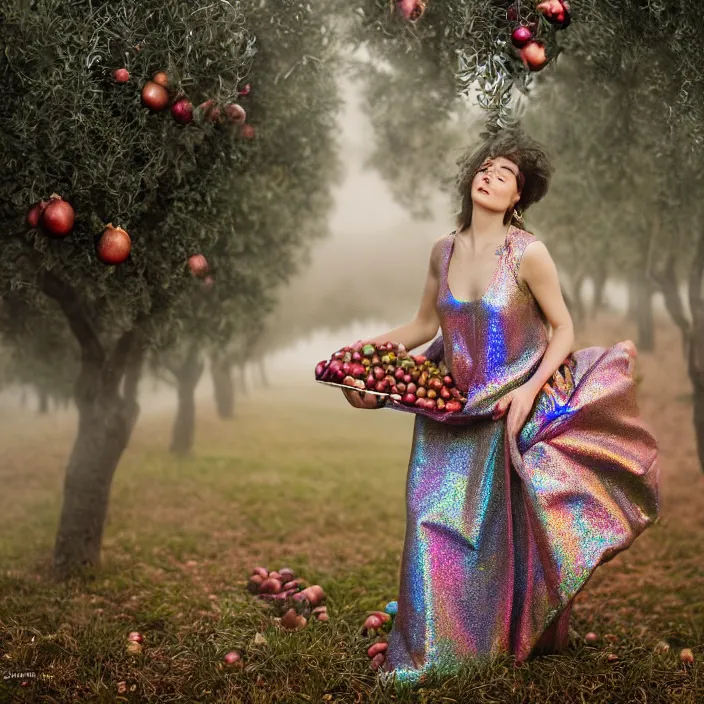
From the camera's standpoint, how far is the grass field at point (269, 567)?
3.57 meters

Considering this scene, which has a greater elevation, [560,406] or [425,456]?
[560,406]

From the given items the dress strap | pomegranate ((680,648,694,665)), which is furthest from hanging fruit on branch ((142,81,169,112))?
pomegranate ((680,648,694,665))

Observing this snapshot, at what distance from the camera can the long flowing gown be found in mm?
3381

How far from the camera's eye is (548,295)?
3.46 m

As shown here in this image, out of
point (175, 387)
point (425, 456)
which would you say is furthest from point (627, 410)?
point (175, 387)

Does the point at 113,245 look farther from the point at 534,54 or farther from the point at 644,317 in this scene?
the point at 644,317

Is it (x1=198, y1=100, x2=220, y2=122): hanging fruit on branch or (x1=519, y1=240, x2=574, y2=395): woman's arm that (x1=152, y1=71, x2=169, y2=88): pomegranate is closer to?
(x1=198, y1=100, x2=220, y2=122): hanging fruit on branch

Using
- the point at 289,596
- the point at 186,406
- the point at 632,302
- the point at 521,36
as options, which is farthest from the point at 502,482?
the point at 632,302

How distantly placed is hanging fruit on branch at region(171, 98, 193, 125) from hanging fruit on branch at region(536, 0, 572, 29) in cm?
190

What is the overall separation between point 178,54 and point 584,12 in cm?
235

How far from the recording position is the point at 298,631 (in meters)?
4.18

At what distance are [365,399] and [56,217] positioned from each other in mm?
1864

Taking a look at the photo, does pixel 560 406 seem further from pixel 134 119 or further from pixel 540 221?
pixel 540 221

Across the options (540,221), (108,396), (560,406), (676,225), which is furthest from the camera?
(540,221)
